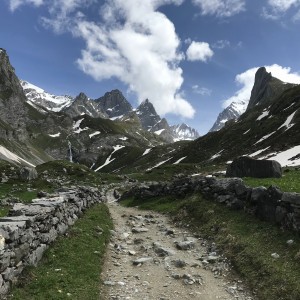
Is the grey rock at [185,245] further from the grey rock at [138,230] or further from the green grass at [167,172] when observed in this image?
the green grass at [167,172]

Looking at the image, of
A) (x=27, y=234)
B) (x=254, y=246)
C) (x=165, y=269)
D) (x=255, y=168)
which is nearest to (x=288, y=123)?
(x=255, y=168)

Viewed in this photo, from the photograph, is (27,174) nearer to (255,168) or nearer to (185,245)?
(255,168)

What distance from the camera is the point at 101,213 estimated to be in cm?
3250

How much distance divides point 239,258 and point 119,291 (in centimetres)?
651

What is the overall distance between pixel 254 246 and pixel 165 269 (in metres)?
4.78

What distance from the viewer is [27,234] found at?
16.0 meters

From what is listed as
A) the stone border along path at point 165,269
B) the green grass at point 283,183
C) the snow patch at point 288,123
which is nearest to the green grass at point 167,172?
the snow patch at point 288,123

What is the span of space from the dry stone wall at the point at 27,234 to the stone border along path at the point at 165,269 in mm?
3414

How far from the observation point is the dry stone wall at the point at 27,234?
13.8 meters

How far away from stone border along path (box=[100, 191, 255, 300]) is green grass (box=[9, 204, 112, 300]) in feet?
2.23

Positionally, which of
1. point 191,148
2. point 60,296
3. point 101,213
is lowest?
point 60,296

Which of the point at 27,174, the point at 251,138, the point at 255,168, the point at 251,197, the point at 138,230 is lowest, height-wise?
the point at 138,230

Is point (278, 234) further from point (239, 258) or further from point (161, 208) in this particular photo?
point (161, 208)

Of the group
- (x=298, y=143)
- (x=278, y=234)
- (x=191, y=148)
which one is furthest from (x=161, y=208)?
(x=191, y=148)
